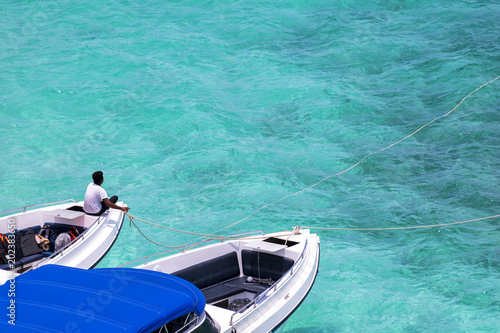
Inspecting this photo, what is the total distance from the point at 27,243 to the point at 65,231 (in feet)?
2.43

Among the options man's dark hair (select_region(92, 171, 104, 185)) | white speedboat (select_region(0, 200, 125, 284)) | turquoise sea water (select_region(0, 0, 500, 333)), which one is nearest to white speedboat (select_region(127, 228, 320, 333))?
white speedboat (select_region(0, 200, 125, 284))

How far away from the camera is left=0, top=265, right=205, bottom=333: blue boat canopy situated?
552cm

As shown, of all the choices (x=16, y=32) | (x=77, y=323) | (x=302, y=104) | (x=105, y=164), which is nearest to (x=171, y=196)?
(x=105, y=164)

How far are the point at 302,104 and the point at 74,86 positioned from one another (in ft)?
28.2

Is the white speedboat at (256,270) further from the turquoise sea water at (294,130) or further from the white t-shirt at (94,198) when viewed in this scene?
the white t-shirt at (94,198)

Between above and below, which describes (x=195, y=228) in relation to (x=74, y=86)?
below

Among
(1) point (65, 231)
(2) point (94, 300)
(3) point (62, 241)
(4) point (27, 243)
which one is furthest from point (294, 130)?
(2) point (94, 300)

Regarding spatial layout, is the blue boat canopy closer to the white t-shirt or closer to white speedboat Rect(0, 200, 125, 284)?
white speedboat Rect(0, 200, 125, 284)

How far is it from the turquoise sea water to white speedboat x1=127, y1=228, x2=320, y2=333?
1.68 metres

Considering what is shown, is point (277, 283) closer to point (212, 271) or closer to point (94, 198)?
point (212, 271)

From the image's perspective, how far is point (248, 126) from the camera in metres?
17.7

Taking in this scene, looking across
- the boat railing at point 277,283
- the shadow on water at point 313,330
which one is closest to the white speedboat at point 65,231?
the boat railing at point 277,283

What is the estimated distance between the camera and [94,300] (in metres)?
5.91

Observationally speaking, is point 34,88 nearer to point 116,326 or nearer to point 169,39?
point 169,39
